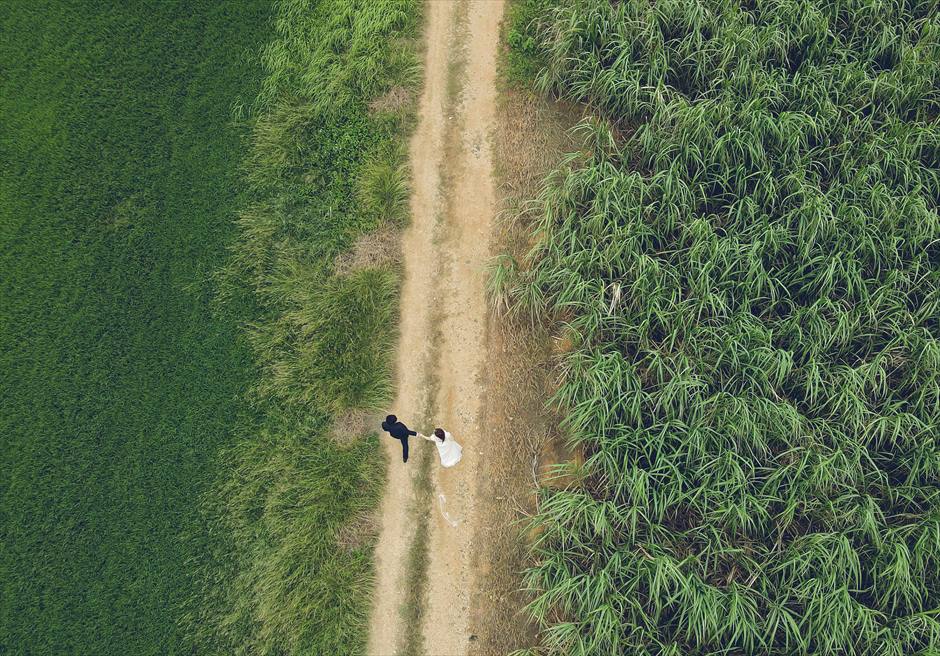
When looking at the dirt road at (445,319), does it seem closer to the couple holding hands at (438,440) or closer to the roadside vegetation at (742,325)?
the couple holding hands at (438,440)

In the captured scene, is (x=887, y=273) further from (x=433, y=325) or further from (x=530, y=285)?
(x=433, y=325)

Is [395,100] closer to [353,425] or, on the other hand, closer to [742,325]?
[353,425]

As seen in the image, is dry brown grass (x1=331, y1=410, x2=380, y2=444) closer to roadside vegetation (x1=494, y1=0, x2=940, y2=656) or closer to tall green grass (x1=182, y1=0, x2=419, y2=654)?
tall green grass (x1=182, y1=0, x2=419, y2=654)

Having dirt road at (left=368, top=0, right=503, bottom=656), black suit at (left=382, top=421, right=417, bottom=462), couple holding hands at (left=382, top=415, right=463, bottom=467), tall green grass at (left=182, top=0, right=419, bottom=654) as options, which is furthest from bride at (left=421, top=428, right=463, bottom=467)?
tall green grass at (left=182, top=0, right=419, bottom=654)

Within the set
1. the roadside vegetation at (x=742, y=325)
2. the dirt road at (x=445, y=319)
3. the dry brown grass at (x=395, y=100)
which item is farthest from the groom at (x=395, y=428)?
the dry brown grass at (x=395, y=100)

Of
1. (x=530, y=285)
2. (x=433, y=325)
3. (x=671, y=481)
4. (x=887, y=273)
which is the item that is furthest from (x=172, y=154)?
(x=887, y=273)

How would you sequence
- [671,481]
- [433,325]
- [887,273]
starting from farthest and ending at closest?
1. [433,325]
2. [887,273]
3. [671,481]

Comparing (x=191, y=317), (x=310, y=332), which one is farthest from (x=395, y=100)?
(x=191, y=317)
